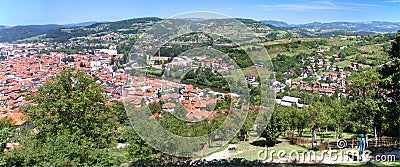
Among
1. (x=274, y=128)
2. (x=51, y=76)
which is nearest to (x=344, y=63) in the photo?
(x=274, y=128)

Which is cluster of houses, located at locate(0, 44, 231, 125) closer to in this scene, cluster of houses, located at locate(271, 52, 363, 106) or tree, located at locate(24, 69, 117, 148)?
tree, located at locate(24, 69, 117, 148)

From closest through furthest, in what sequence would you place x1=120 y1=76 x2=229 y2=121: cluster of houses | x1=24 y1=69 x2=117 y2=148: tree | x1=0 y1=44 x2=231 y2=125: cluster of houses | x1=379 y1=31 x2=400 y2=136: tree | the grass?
1. x1=24 y1=69 x2=117 y2=148: tree
2. x1=379 y1=31 x2=400 y2=136: tree
3. x1=120 y1=76 x2=229 y2=121: cluster of houses
4. x1=0 y1=44 x2=231 y2=125: cluster of houses
5. the grass

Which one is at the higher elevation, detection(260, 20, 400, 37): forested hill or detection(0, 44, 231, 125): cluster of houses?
detection(260, 20, 400, 37): forested hill

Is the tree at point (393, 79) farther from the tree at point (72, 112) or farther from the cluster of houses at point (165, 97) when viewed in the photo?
the tree at point (72, 112)

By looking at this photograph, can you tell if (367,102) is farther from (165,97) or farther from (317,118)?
(165,97)

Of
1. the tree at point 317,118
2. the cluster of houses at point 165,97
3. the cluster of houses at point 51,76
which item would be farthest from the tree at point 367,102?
the cluster of houses at point 51,76

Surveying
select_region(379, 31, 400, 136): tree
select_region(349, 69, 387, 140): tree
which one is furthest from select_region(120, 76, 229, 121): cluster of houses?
select_region(379, 31, 400, 136): tree

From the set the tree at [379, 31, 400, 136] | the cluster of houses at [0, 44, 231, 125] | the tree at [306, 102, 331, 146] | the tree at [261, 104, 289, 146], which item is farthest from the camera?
the cluster of houses at [0, 44, 231, 125]

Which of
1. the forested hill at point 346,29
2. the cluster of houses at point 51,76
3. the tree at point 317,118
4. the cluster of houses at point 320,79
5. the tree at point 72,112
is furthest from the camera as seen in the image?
the forested hill at point 346,29

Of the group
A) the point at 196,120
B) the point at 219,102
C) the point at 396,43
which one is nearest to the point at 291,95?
the point at 219,102
